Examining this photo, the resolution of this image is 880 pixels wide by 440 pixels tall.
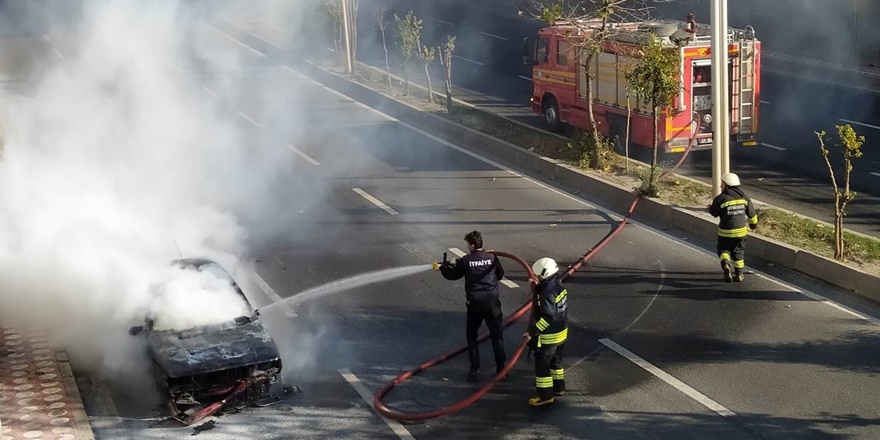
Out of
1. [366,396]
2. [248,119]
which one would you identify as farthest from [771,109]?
[366,396]

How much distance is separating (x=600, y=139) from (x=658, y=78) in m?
2.76

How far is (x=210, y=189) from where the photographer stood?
1738cm

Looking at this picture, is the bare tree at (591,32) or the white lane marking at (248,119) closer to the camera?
the bare tree at (591,32)

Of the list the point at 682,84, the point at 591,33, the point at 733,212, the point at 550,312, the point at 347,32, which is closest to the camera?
the point at 550,312

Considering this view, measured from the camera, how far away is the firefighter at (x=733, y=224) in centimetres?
1248

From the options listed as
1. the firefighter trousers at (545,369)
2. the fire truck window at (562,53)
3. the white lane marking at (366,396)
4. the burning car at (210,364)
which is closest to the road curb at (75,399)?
the burning car at (210,364)

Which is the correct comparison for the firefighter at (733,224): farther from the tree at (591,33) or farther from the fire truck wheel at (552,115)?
the fire truck wheel at (552,115)

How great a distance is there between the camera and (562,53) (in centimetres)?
2130

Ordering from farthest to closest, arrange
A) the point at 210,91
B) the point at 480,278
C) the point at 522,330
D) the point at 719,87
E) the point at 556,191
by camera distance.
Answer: the point at 210,91, the point at 556,191, the point at 719,87, the point at 522,330, the point at 480,278

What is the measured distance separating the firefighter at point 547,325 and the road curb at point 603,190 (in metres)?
4.43

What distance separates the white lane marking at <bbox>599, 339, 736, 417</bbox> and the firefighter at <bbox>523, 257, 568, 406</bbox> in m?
1.23

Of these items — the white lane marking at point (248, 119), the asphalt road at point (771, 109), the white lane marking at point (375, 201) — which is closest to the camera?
the white lane marking at point (375, 201)

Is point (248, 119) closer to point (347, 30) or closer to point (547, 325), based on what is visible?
point (347, 30)

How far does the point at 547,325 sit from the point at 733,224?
13.3 feet
